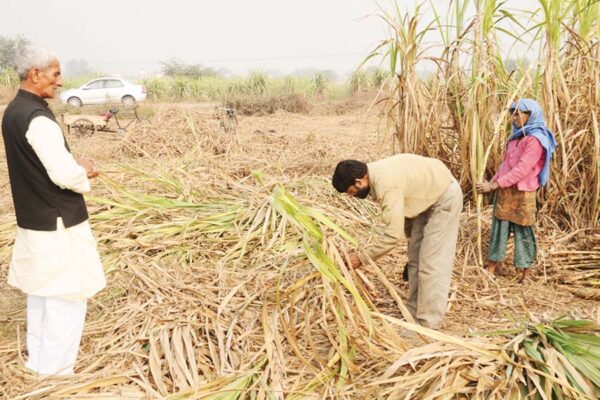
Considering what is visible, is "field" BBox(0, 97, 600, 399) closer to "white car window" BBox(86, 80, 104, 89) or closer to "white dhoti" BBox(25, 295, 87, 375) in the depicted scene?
"white dhoti" BBox(25, 295, 87, 375)

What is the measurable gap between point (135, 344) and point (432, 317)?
1.56 meters

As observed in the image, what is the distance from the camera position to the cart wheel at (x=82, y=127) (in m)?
9.64

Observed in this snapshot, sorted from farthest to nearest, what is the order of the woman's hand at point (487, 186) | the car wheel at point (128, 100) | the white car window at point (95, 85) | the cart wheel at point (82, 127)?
the car wheel at point (128, 100) < the white car window at point (95, 85) < the cart wheel at point (82, 127) < the woman's hand at point (487, 186)

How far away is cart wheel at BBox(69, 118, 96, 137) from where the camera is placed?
9.64 m

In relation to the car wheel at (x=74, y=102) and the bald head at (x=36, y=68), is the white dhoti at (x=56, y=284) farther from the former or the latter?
the car wheel at (x=74, y=102)

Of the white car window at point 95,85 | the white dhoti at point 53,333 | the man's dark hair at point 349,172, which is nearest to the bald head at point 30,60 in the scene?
the white dhoti at point 53,333

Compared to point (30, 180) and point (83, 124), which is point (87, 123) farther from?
point (30, 180)

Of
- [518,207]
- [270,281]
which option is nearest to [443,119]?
[518,207]

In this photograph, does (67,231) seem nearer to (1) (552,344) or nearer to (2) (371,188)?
(2) (371,188)

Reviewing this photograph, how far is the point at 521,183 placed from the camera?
331 cm

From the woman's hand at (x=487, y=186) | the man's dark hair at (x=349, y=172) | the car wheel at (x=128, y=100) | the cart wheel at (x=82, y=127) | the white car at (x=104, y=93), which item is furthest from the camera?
the car wheel at (x=128, y=100)

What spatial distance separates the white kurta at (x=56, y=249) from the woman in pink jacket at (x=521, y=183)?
8.00 ft

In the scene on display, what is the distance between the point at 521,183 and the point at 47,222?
2.73 meters

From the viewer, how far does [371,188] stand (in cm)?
251
